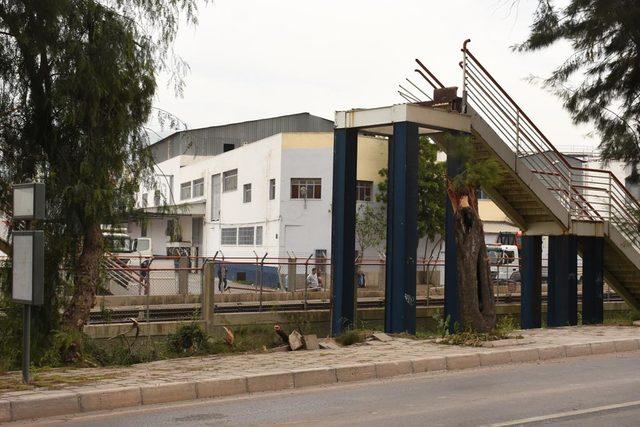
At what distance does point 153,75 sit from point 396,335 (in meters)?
6.58

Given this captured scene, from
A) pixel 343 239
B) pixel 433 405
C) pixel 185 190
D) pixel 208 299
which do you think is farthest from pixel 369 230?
pixel 433 405

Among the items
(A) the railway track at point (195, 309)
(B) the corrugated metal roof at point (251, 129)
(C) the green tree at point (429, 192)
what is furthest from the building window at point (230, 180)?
(A) the railway track at point (195, 309)

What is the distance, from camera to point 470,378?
12.0 m

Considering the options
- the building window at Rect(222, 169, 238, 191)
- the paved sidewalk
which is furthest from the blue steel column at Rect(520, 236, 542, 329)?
the building window at Rect(222, 169, 238, 191)

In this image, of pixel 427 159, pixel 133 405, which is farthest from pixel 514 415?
pixel 427 159

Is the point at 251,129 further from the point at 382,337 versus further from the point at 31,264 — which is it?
the point at 31,264

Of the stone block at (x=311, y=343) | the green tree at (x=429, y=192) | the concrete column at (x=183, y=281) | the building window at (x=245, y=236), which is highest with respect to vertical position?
the green tree at (x=429, y=192)

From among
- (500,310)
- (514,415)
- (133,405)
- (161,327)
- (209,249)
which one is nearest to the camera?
(514,415)

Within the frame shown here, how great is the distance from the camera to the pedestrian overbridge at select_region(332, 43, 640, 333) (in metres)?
16.6

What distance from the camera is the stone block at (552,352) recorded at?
562 inches

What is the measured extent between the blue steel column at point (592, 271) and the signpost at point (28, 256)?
594 inches

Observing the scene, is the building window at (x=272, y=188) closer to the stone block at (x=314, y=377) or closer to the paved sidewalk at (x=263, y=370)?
the paved sidewalk at (x=263, y=370)

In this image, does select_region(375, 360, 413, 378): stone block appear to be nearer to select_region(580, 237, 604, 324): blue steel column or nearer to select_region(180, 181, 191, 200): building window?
select_region(580, 237, 604, 324): blue steel column

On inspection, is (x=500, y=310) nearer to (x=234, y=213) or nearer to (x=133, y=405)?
(x=133, y=405)
